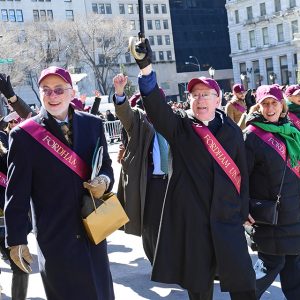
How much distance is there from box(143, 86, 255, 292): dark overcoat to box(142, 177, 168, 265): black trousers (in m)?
1.25

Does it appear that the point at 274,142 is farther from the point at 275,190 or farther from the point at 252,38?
the point at 252,38

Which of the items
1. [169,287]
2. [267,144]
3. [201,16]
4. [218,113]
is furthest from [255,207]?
[201,16]

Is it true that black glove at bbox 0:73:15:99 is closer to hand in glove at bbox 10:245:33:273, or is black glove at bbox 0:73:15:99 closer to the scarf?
hand in glove at bbox 10:245:33:273

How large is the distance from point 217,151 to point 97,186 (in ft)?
2.82

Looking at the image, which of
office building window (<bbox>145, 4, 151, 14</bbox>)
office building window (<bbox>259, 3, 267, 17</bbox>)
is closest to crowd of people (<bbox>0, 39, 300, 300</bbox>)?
office building window (<bbox>259, 3, 267, 17</bbox>)

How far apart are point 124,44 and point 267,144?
180 feet

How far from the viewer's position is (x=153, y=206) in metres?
4.96

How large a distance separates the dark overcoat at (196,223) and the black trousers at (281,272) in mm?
707

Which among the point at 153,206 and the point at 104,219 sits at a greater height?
the point at 104,219

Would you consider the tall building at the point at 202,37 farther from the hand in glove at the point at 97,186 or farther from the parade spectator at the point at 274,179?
the hand in glove at the point at 97,186

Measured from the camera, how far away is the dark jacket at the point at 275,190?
4215 millimetres

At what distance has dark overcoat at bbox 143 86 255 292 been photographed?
11.7 ft

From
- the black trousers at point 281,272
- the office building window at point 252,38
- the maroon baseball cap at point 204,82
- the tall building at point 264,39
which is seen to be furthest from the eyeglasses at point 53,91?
the office building window at point 252,38

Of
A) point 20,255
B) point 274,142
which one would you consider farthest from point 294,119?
point 20,255
